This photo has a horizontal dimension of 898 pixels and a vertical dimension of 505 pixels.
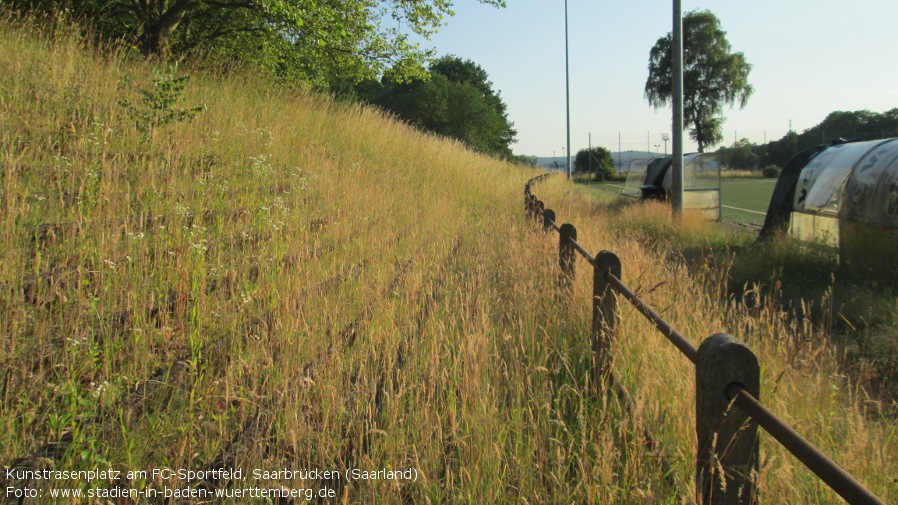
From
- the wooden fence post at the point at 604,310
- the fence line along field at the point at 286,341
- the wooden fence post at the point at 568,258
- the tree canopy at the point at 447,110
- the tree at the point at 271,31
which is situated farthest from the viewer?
the tree canopy at the point at 447,110

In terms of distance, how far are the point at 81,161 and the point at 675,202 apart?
11958 millimetres

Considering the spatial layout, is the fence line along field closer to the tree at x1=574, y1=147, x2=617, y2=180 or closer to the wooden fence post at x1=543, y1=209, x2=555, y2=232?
the wooden fence post at x1=543, y1=209, x2=555, y2=232

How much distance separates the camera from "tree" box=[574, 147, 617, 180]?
224 ft

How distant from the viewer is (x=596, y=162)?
74562mm

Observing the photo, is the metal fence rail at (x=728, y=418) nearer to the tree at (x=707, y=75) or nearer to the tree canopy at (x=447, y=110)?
the tree canopy at (x=447, y=110)

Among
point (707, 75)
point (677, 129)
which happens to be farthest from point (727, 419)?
point (707, 75)

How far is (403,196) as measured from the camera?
1054 cm

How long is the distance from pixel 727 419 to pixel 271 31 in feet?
44.0

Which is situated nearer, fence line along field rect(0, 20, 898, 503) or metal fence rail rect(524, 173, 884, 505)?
metal fence rail rect(524, 173, 884, 505)

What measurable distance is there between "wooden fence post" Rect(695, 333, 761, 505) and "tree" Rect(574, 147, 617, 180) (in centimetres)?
6691

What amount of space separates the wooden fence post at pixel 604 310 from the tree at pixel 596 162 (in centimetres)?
6515

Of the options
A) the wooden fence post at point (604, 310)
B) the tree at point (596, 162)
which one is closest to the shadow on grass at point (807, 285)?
the wooden fence post at point (604, 310)

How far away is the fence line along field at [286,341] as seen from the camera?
2592 mm

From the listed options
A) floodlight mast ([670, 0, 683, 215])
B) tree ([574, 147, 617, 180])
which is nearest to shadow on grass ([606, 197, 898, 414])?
floodlight mast ([670, 0, 683, 215])
